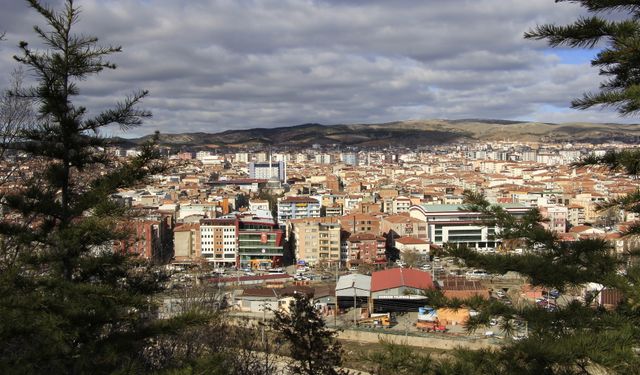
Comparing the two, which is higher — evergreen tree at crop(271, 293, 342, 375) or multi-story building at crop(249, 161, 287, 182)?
evergreen tree at crop(271, 293, 342, 375)

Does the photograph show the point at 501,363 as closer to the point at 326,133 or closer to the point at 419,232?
the point at 419,232

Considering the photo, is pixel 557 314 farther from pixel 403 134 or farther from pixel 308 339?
pixel 403 134

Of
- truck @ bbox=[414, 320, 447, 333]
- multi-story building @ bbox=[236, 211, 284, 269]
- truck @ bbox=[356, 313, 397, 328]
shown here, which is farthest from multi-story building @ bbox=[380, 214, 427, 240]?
truck @ bbox=[414, 320, 447, 333]

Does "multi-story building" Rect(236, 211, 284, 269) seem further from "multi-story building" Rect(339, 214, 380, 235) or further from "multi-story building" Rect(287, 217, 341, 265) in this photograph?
"multi-story building" Rect(339, 214, 380, 235)

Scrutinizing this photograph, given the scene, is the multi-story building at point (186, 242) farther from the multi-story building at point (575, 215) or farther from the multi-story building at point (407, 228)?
the multi-story building at point (575, 215)

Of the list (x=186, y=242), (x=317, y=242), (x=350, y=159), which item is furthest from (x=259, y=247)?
(x=350, y=159)

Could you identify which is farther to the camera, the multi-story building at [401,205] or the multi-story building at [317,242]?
the multi-story building at [401,205]

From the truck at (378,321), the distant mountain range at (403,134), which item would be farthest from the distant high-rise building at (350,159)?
the truck at (378,321)

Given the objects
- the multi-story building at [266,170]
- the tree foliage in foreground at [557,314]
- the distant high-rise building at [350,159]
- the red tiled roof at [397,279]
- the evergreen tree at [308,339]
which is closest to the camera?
the tree foliage in foreground at [557,314]
